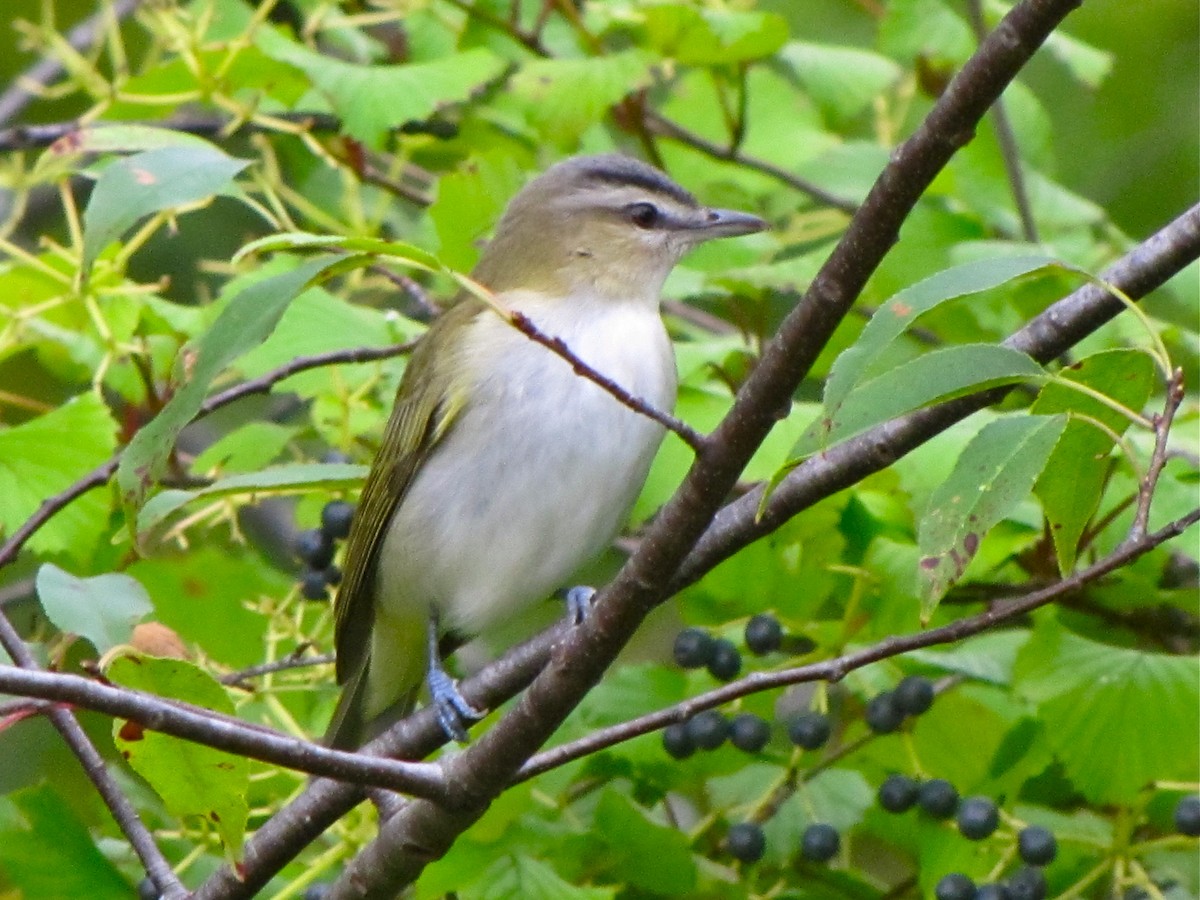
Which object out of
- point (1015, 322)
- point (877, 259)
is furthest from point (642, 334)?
point (877, 259)

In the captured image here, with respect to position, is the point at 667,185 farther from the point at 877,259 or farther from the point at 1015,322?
the point at 877,259

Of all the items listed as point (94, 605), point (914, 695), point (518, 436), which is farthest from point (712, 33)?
point (94, 605)

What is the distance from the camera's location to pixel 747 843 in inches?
112

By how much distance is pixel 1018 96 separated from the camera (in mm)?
4121

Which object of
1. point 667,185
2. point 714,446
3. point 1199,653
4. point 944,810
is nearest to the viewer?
point 714,446

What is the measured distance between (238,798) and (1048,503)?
103 centimetres

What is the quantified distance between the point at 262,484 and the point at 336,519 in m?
1.05

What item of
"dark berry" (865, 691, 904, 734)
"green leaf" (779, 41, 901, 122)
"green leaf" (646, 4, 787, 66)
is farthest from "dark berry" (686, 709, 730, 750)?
"green leaf" (779, 41, 901, 122)

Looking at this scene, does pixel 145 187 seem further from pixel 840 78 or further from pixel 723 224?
pixel 840 78

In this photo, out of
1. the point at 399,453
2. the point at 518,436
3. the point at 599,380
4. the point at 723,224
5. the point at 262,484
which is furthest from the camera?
the point at 723,224

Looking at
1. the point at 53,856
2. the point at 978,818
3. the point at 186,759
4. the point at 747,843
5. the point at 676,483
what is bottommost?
the point at 53,856

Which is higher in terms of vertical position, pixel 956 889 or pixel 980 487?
pixel 980 487

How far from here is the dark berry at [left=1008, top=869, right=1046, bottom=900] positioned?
104 inches

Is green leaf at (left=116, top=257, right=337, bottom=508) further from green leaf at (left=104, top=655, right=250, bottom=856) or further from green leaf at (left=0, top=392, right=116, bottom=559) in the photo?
green leaf at (left=0, top=392, right=116, bottom=559)
